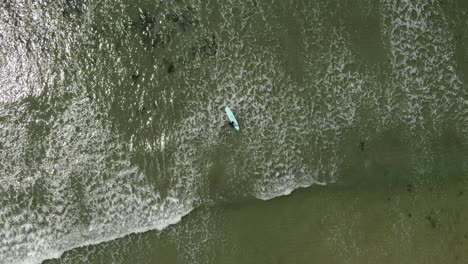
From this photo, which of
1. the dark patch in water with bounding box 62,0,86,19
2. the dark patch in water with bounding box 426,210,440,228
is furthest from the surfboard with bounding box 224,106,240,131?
the dark patch in water with bounding box 426,210,440,228

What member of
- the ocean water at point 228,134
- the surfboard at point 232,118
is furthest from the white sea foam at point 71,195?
the surfboard at point 232,118

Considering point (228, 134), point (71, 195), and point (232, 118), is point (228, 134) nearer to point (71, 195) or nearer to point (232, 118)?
point (232, 118)

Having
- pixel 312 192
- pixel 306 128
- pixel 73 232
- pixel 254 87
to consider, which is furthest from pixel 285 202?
pixel 73 232

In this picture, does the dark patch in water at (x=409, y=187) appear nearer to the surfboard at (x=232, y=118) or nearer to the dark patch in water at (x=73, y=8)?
the surfboard at (x=232, y=118)

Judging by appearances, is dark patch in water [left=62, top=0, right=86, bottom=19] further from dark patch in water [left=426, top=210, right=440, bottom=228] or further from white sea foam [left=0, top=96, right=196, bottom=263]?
dark patch in water [left=426, top=210, right=440, bottom=228]

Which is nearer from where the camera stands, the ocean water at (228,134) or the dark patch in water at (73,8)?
the ocean water at (228,134)

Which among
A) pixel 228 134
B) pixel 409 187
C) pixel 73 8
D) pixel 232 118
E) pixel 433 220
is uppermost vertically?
pixel 73 8

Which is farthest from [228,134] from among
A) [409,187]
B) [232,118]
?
[409,187]

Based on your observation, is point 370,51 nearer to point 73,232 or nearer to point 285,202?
point 285,202
